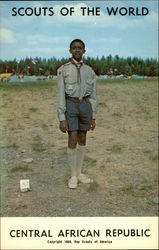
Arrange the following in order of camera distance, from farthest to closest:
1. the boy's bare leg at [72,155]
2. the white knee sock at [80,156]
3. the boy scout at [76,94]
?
1. the white knee sock at [80,156]
2. the boy's bare leg at [72,155]
3. the boy scout at [76,94]

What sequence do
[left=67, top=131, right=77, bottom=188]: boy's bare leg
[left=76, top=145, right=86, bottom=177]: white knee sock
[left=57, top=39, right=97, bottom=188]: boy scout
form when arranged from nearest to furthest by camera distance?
1. [left=57, top=39, right=97, bottom=188]: boy scout
2. [left=67, top=131, right=77, bottom=188]: boy's bare leg
3. [left=76, top=145, right=86, bottom=177]: white knee sock

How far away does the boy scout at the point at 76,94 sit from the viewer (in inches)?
155

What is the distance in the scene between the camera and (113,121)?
6.30 metres

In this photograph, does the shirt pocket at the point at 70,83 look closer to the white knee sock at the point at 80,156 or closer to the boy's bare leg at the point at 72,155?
the boy's bare leg at the point at 72,155

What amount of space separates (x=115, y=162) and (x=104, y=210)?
1.10 m

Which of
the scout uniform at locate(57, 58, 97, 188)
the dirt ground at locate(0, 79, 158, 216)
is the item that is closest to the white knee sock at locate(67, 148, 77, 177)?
the dirt ground at locate(0, 79, 158, 216)

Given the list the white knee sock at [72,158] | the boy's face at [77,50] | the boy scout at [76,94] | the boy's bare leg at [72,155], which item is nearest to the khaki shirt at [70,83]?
the boy scout at [76,94]

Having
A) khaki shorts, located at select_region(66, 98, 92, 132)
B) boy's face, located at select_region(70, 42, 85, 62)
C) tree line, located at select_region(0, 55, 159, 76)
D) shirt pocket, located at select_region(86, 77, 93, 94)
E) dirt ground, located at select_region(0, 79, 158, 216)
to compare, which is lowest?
dirt ground, located at select_region(0, 79, 158, 216)

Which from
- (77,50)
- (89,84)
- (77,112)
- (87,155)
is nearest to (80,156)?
(77,112)

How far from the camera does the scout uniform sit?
12.9ft

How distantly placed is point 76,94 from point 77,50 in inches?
17.3

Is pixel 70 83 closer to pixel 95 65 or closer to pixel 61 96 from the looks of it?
pixel 61 96

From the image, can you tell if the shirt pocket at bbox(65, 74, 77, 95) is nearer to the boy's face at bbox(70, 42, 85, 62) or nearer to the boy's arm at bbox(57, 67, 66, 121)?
the boy's arm at bbox(57, 67, 66, 121)

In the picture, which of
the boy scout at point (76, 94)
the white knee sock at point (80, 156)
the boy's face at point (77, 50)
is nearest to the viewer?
the boy's face at point (77, 50)
